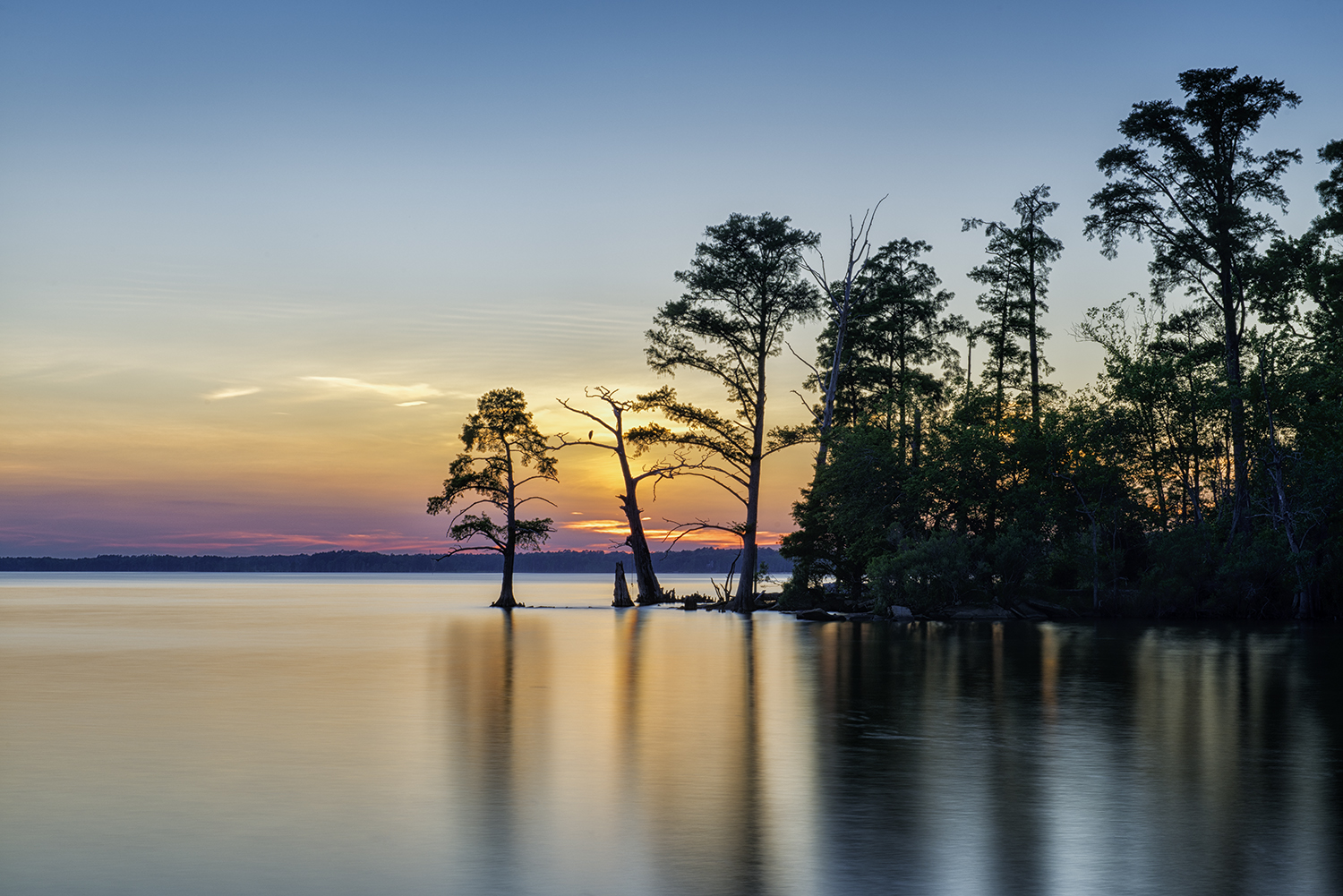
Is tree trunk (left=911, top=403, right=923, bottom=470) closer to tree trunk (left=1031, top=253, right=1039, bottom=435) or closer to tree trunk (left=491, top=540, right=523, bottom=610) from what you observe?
tree trunk (left=1031, top=253, right=1039, bottom=435)

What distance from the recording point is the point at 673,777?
38.7 feet

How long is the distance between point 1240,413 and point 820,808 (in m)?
43.5

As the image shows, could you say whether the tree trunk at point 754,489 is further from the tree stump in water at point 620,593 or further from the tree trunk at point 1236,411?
the tree trunk at point 1236,411

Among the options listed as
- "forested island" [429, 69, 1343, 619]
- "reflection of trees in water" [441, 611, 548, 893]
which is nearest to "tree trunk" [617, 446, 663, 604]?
"forested island" [429, 69, 1343, 619]

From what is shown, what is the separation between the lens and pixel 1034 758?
42.2 ft

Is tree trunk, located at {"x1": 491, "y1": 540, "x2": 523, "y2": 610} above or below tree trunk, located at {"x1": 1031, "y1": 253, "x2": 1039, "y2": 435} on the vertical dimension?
below

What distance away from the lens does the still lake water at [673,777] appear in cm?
786

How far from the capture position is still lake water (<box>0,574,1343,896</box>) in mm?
7863

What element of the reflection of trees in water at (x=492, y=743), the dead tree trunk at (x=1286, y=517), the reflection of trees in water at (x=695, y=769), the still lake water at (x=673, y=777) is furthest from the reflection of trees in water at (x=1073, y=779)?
the dead tree trunk at (x=1286, y=517)

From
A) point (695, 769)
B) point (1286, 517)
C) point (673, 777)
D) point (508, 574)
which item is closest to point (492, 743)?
point (695, 769)

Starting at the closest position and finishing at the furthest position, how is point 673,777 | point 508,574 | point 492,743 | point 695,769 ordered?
1. point 673,777
2. point 695,769
3. point 492,743
4. point 508,574

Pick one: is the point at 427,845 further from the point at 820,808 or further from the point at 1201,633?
the point at 1201,633

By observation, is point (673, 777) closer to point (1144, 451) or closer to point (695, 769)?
point (695, 769)

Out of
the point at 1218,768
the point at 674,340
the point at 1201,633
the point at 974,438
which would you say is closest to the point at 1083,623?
the point at 1201,633
